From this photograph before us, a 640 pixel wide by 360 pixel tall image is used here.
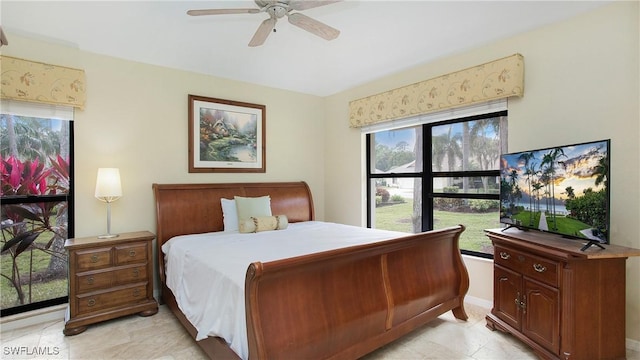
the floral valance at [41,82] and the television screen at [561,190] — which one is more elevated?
the floral valance at [41,82]

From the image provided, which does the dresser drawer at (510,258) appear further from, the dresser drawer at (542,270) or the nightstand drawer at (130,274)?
the nightstand drawer at (130,274)

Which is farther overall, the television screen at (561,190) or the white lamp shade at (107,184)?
the white lamp shade at (107,184)

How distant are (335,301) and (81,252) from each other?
7.47ft

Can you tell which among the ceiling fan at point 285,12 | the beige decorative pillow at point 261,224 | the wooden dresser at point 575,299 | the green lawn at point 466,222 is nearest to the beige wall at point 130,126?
the beige decorative pillow at point 261,224

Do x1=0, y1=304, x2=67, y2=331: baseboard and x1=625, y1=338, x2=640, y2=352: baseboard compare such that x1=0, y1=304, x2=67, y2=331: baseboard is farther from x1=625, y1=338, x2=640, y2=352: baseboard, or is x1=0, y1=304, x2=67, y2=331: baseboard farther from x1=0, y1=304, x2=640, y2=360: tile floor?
x1=625, y1=338, x2=640, y2=352: baseboard

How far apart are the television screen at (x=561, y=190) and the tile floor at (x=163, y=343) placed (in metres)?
0.97

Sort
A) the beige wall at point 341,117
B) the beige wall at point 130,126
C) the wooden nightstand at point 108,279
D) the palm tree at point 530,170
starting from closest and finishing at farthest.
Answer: the beige wall at point 341,117
the palm tree at point 530,170
the wooden nightstand at point 108,279
the beige wall at point 130,126

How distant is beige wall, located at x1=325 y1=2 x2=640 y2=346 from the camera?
2.38 metres

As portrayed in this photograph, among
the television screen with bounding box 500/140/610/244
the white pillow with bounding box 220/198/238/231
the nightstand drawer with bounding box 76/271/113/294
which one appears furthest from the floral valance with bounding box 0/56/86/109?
the television screen with bounding box 500/140/610/244

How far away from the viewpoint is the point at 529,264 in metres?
2.37

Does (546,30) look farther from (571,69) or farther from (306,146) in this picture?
(306,146)

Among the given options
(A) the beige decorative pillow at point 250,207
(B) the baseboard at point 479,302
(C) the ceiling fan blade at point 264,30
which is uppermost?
(C) the ceiling fan blade at point 264,30

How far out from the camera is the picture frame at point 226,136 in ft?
12.6

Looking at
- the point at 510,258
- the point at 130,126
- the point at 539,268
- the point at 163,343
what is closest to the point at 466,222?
the point at 510,258
